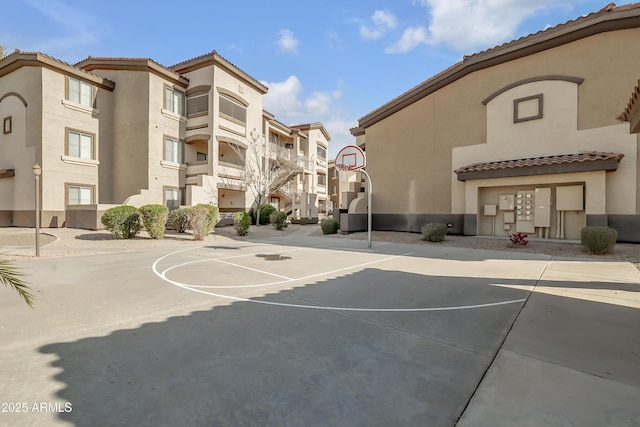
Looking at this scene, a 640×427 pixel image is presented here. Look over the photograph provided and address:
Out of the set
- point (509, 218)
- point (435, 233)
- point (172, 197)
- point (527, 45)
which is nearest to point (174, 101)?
point (172, 197)

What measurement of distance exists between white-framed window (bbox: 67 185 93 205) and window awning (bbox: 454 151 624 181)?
2529cm

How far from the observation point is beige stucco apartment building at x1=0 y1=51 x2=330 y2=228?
20.3m

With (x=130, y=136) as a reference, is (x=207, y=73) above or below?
above

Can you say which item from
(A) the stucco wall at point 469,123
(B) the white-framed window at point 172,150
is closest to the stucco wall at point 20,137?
(B) the white-framed window at point 172,150

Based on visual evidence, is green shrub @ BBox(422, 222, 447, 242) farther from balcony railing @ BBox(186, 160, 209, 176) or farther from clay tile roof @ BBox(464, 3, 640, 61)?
balcony railing @ BBox(186, 160, 209, 176)

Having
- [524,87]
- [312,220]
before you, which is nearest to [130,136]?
[312,220]

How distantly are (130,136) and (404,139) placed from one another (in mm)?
20597

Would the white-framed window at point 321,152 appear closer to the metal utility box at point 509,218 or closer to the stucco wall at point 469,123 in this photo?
the stucco wall at point 469,123

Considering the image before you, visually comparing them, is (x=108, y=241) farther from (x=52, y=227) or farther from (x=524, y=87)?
(x=524, y=87)

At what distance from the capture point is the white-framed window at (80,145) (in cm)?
2134

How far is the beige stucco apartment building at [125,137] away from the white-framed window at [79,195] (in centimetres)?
7

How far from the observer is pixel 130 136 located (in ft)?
76.8

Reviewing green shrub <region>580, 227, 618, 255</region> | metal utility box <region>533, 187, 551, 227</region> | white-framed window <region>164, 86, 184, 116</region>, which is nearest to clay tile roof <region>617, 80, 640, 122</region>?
green shrub <region>580, 227, 618, 255</region>

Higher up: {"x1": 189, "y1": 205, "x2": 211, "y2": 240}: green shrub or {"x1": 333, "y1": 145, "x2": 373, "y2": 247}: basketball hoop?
{"x1": 333, "y1": 145, "x2": 373, "y2": 247}: basketball hoop
